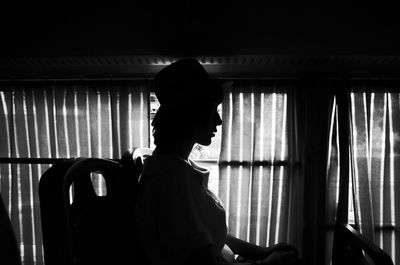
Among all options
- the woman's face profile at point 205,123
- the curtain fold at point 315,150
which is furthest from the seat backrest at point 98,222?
the curtain fold at point 315,150

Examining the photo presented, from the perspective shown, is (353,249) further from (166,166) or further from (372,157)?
(166,166)

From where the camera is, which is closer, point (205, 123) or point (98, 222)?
point (98, 222)

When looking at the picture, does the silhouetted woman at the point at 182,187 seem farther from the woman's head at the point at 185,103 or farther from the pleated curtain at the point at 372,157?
the pleated curtain at the point at 372,157

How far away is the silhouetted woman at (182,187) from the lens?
0.78 m

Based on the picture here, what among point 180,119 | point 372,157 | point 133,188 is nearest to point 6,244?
point 133,188

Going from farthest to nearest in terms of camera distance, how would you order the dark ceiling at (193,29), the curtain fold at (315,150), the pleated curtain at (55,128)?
the pleated curtain at (55,128)
the curtain fold at (315,150)
the dark ceiling at (193,29)

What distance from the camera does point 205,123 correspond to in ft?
3.09

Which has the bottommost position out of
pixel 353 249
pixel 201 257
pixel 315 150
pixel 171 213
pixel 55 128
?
pixel 353 249

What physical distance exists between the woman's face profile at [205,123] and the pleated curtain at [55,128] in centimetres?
64

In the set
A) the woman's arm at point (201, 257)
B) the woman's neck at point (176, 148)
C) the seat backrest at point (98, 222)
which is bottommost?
the woman's arm at point (201, 257)

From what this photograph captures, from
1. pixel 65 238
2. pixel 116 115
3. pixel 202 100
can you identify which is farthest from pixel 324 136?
pixel 65 238

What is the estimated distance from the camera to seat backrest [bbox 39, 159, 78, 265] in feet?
2.17

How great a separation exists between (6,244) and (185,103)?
0.68 meters

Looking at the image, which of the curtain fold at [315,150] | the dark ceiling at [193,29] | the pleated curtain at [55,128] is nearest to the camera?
the dark ceiling at [193,29]
